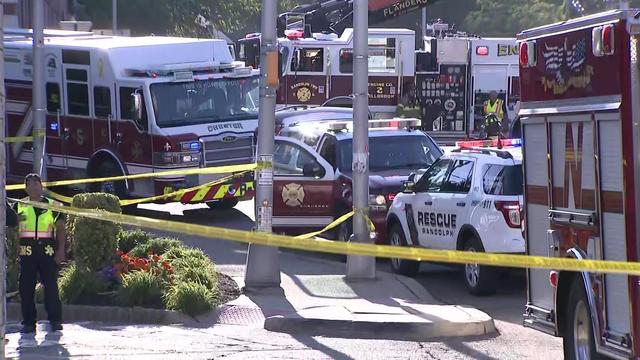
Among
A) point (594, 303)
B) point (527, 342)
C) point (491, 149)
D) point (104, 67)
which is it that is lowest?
point (527, 342)

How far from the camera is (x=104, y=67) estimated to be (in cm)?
2058

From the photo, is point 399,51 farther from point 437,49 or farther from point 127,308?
point 127,308

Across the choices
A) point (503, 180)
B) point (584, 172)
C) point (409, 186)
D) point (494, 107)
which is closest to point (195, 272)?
point (409, 186)

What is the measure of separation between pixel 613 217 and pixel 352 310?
4787 mm

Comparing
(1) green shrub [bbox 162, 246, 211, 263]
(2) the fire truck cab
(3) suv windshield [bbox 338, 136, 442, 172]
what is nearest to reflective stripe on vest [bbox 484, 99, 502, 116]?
(2) the fire truck cab

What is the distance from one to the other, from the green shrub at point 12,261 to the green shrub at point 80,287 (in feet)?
2.02

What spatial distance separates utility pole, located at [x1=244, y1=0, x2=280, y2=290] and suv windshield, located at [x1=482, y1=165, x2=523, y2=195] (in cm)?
253

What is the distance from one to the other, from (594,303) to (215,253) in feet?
31.9

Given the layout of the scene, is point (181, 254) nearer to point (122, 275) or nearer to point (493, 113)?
point (122, 275)

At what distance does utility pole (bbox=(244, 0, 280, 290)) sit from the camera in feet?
44.9

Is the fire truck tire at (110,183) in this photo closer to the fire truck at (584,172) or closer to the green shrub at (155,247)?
the green shrub at (155,247)

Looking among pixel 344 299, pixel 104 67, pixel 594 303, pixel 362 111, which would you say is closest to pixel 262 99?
pixel 362 111

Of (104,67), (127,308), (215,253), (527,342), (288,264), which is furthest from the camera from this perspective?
(104,67)

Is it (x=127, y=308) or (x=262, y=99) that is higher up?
(x=262, y=99)
